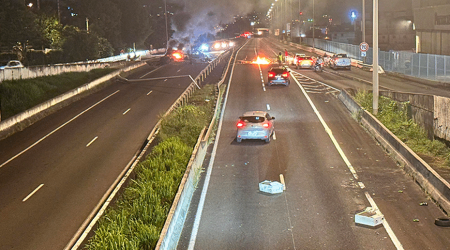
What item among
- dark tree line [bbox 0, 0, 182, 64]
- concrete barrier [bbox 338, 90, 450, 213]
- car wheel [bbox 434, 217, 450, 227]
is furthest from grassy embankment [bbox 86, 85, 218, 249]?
dark tree line [bbox 0, 0, 182, 64]

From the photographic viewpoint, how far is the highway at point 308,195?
14.5m

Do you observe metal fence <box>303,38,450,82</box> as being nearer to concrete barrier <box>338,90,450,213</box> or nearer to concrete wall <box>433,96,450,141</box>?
concrete barrier <box>338,90,450,213</box>

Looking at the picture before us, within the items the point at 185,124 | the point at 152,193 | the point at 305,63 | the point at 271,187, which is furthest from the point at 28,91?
the point at 305,63

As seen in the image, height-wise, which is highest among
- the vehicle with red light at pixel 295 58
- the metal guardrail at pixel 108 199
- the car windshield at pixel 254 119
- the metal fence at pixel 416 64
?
the vehicle with red light at pixel 295 58

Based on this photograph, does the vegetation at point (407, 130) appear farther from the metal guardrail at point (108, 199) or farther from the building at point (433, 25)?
the building at point (433, 25)

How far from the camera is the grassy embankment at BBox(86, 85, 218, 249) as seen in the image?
13.3 meters

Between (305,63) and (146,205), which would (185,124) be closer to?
(146,205)

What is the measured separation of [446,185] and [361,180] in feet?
13.3

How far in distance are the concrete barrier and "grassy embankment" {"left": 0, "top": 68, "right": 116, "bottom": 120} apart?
2307 centimetres

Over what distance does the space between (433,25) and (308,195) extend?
60082 mm

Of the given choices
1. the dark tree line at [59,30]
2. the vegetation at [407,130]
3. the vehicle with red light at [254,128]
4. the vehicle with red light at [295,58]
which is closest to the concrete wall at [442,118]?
the vegetation at [407,130]

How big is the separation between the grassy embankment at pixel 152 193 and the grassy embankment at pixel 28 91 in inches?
510

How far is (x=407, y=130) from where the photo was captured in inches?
1038

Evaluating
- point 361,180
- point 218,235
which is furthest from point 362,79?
point 218,235
